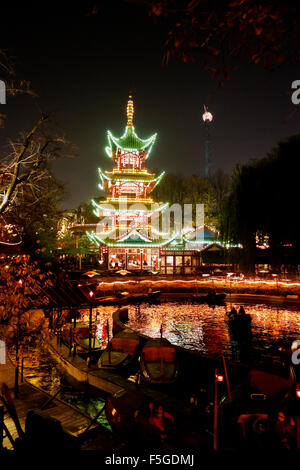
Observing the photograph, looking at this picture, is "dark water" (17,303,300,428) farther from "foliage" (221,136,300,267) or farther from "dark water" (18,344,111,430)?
"foliage" (221,136,300,267)

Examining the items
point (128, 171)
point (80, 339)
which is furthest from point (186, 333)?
point (128, 171)

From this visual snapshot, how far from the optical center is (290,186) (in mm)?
24781

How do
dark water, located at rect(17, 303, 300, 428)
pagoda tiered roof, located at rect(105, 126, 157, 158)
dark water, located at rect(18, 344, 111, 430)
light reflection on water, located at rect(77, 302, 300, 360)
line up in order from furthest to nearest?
pagoda tiered roof, located at rect(105, 126, 157, 158)
light reflection on water, located at rect(77, 302, 300, 360)
dark water, located at rect(17, 303, 300, 428)
dark water, located at rect(18, 344, 111, 430)

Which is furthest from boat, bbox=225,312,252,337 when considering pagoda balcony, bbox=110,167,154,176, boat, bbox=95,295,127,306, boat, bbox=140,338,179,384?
pagoda balcony, bbox=110,167,154,176

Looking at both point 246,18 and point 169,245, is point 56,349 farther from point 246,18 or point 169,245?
point 169,245

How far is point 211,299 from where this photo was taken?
2839cm

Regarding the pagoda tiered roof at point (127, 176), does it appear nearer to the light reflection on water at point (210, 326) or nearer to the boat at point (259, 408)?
the light reflection on water at point (210, 326)

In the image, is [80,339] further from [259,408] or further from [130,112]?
[130,112]

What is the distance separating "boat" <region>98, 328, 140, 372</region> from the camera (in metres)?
11.8

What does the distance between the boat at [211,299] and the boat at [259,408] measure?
773 inches

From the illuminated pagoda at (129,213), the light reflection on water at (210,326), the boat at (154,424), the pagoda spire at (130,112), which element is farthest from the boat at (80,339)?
the pagoda spire at (130,112)

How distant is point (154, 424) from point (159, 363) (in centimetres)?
502

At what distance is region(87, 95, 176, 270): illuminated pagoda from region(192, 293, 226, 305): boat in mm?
12318

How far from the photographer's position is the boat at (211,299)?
2834 centimetres
